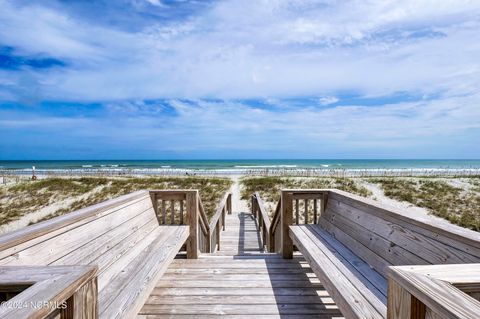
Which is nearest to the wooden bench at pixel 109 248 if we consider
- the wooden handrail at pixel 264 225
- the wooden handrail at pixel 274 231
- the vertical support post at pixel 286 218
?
the vertical support post at pixel 286 218

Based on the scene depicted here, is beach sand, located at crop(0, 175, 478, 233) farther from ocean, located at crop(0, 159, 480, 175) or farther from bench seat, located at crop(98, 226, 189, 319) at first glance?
ocean, located at crop(0, 159, 480, 175)

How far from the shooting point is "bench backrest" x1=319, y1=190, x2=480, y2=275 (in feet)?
5.86

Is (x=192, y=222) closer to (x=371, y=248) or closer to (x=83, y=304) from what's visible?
(x=371, y=248)

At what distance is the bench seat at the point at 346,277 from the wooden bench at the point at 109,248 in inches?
58.0

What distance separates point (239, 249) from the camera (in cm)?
621

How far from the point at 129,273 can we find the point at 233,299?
3.53 ft

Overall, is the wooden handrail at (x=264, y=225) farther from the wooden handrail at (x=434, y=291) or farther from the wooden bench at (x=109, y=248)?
the wooden handrail at (x=434, y=291)

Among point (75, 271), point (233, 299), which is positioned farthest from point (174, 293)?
point (75, 271)

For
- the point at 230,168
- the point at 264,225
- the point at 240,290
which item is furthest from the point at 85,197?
the point at 230,168

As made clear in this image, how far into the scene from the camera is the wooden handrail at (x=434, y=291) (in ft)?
3.18

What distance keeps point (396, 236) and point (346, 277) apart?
552mm

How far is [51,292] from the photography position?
1020 mm

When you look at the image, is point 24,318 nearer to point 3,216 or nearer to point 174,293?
point 174,293

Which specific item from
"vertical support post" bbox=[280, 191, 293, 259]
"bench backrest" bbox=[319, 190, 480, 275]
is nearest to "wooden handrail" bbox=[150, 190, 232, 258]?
"vertical support post" bbox=[280, 191, 293, 259]
